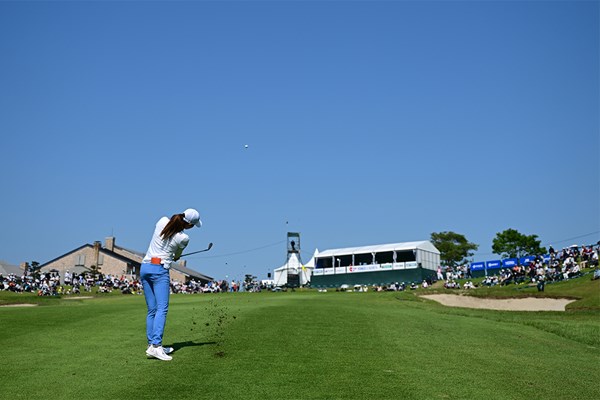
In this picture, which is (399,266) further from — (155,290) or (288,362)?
(288,362)

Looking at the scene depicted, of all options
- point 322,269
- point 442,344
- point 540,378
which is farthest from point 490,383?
point 322,269

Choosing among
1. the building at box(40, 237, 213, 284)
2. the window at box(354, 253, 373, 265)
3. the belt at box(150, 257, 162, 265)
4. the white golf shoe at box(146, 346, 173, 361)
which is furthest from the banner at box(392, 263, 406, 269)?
the white golf shoe at box(146, 346, 173, 361)

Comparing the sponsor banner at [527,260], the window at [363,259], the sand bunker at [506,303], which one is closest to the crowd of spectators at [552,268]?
the sponsor banner at [527,260]

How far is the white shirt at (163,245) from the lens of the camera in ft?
34.2

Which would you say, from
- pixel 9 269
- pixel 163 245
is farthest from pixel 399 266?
pixel 163 245

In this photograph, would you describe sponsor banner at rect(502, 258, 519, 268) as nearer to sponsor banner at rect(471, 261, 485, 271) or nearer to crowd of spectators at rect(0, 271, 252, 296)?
sponsor banner at rect(471, 261, 485, 271)

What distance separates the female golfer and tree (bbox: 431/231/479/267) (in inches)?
4396

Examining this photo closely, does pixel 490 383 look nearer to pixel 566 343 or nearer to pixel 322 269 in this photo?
pixel 566 343

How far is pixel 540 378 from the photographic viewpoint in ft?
31.2

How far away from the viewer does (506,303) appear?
140 feet

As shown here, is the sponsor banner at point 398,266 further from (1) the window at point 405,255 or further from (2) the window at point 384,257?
(2) the window at point 384,257

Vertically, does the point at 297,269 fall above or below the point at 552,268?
above

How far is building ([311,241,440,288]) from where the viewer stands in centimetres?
7800

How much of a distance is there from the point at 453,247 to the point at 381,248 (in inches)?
1602
